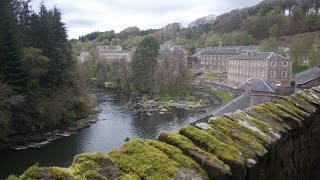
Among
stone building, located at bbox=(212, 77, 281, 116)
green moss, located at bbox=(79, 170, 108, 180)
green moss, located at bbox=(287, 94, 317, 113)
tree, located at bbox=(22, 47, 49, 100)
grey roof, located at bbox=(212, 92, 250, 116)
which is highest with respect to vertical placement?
green moss, located at bbox=(79, 170, 108, 180)

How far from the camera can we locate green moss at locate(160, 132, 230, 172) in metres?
2.60

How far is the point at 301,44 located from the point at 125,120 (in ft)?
134

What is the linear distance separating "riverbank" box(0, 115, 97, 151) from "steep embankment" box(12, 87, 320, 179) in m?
28.0

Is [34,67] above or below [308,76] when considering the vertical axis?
above

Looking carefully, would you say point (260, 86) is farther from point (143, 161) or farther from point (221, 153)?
point (143, 161)

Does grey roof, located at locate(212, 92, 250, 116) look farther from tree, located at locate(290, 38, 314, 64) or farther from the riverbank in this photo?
tree, located at locate(290, 38, 314, 64)

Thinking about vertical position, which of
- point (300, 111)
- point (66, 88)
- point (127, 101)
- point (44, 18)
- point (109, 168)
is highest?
point (44, 18)

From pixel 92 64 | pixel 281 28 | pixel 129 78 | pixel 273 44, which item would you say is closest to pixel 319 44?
pixel 273 44

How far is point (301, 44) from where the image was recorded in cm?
6450

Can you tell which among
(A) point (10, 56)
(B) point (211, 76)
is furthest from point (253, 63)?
(A) point (10, 56)

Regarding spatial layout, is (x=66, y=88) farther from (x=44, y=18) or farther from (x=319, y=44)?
(x=319, y=44)

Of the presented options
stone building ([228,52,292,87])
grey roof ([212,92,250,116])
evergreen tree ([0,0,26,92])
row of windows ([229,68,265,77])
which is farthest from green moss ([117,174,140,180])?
row of windows ([229,68,265,77])

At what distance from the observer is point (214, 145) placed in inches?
113

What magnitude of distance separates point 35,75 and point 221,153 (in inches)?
1440
